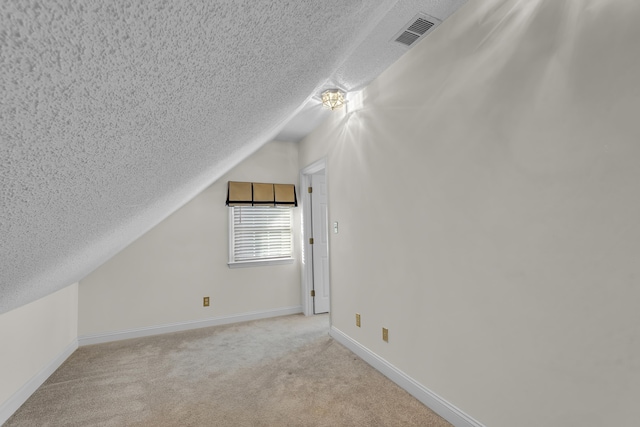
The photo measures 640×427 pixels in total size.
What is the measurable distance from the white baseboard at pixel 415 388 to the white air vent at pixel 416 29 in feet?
7.80

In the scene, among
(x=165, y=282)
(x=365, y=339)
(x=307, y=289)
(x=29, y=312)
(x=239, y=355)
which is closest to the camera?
(x=29, y=312)

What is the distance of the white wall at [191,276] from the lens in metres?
3.39

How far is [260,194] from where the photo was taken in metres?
4.12

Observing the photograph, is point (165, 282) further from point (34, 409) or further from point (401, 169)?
point (401, 169)

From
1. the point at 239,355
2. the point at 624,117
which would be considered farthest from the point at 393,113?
the point at 239,355

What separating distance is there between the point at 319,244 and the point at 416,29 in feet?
9.45

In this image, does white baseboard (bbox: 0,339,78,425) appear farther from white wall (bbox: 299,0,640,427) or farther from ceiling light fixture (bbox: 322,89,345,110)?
ceiling light fixture (bbox: 322,89,345,110)

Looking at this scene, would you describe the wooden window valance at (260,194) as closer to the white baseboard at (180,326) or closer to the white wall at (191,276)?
the white wall at (191,276)

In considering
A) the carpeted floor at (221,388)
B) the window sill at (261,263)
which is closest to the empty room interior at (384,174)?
the carpeted floor at (221,388)

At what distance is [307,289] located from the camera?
166 inches

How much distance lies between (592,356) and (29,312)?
3.49 metres

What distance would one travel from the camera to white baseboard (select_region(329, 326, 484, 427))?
1.81 metres

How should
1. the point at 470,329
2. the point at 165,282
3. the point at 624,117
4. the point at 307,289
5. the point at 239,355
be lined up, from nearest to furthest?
the point at 624,117 → the point at 470,329 → the point at 239,355 → the point at 165,282 → the point at 307,289

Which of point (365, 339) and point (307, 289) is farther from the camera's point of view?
point (307, 289)
